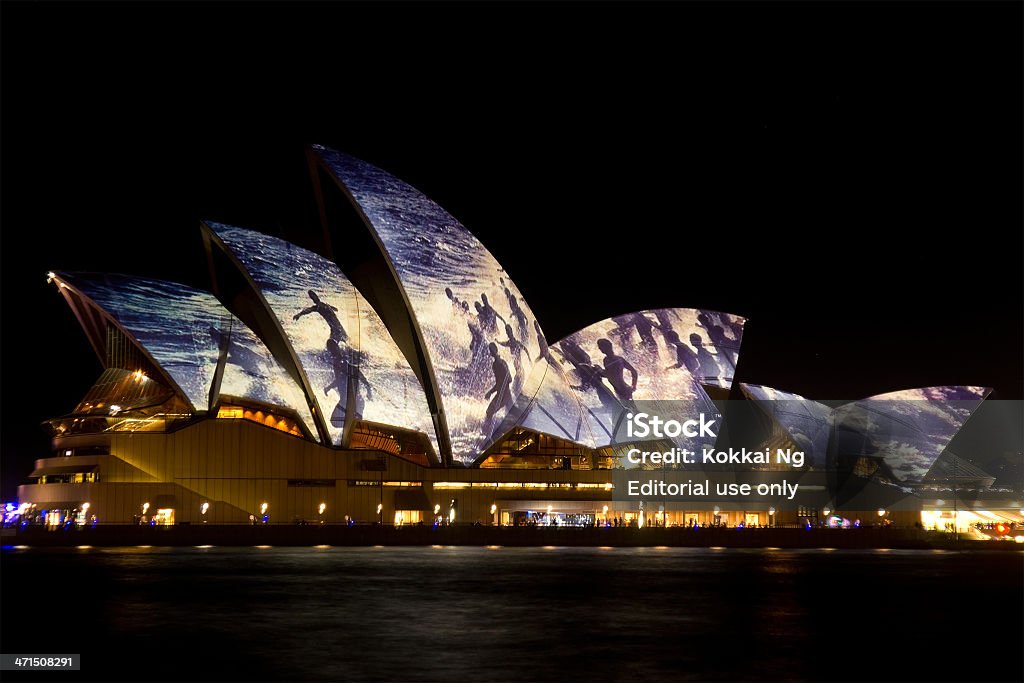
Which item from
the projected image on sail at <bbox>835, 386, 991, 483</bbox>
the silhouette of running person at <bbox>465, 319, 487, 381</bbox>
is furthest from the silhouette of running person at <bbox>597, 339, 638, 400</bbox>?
the projected image on sail at <bbox>835, 386, 991, 483</bbox>

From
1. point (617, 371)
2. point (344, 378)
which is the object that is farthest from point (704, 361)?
point (344, 378)

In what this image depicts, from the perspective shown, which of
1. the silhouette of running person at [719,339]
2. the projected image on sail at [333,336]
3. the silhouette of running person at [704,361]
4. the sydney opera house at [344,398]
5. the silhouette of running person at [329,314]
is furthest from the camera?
the silhouette of running person at [719,339]

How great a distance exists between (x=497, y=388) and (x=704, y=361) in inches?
615

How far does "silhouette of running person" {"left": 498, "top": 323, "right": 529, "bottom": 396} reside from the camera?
59.5 metres

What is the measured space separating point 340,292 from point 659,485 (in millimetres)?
21050

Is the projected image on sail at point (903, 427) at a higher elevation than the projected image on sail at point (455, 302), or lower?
lower

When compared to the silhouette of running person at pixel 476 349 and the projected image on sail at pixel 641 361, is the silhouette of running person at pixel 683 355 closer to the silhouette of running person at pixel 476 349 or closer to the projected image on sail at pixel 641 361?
the projected image on sail at pixel 641 361

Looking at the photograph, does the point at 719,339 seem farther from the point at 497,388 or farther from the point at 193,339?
the point at 193,339

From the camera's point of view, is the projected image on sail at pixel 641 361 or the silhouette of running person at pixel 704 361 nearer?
the projected image on sail at pixel 641 361

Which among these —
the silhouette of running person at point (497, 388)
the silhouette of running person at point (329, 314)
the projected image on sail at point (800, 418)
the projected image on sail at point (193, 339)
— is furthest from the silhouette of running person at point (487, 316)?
the projected image on sail at point (800, 418)

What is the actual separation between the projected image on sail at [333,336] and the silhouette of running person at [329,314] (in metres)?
0.05

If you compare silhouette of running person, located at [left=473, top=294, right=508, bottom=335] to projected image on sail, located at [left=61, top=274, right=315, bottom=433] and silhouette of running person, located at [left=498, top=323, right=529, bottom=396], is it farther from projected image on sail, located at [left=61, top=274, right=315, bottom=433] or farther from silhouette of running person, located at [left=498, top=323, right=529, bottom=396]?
projected image on sail, located at [left=61, top=274, right=315, bottom=433]

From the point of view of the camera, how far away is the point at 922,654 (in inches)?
889

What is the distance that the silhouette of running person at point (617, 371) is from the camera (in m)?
65.4
